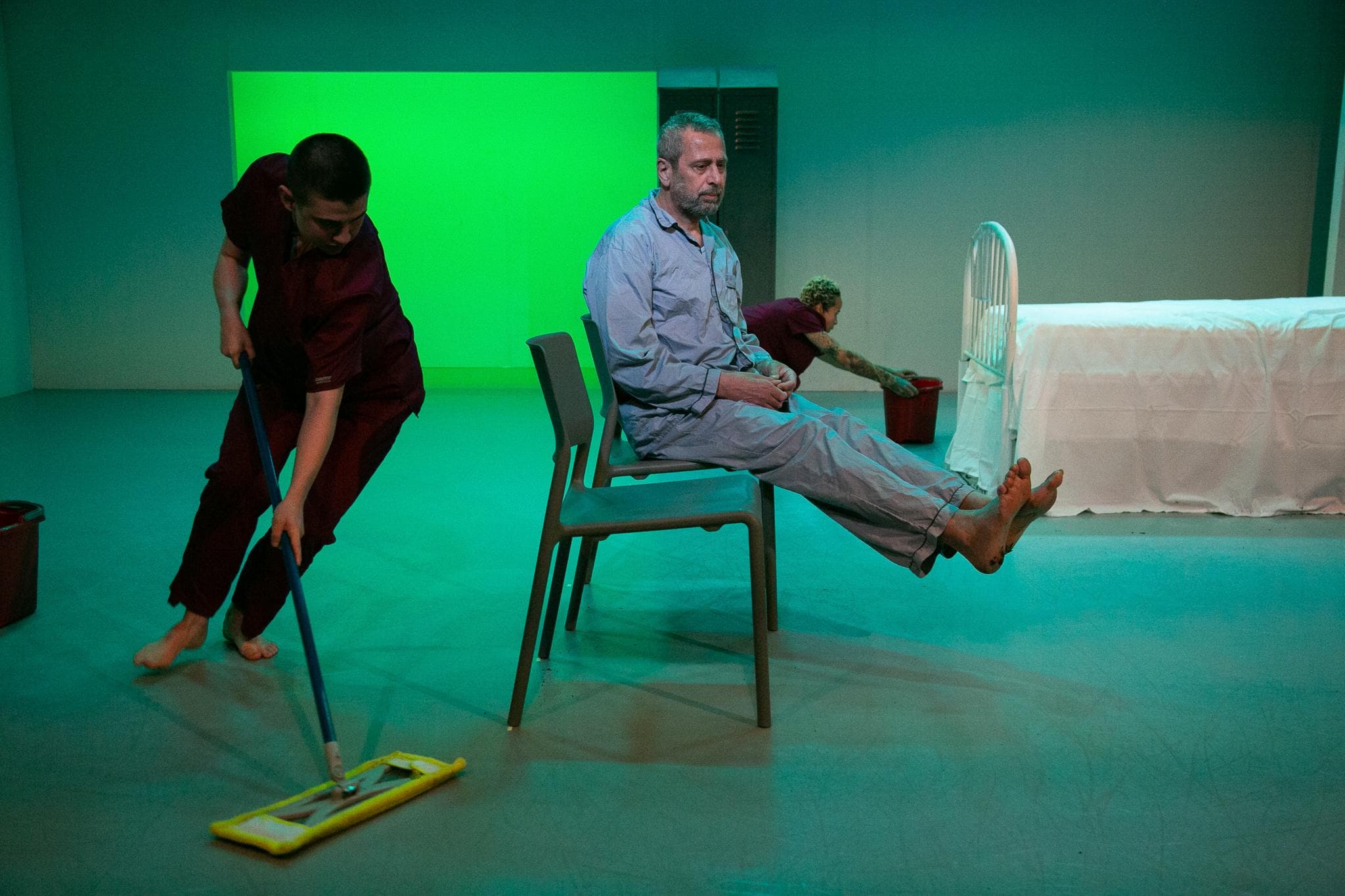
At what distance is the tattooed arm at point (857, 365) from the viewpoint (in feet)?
14.4

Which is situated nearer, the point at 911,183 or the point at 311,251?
the point at 311,251

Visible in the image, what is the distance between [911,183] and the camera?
6.66 m

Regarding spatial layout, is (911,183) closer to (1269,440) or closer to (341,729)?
(1269,440)

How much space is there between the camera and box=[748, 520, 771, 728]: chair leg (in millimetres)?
2059

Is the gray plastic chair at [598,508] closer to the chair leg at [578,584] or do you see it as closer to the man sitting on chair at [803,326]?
the chair leg at [578,584]

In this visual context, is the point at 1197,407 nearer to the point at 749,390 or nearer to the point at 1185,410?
the point at 1185,410

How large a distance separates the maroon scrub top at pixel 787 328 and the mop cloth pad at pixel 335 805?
2681 millimetres

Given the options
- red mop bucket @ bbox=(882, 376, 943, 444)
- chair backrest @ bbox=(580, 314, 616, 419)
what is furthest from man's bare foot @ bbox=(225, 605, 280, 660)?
red mop bucket @ bbox=(882, 376, 943, 444)

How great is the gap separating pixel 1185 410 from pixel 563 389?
7.78 ft

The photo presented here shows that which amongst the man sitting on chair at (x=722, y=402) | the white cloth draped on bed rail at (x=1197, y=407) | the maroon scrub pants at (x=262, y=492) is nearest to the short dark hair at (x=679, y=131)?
the man sitting on chair at (x=722, y=402)

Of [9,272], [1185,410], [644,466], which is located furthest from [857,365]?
[9,272]

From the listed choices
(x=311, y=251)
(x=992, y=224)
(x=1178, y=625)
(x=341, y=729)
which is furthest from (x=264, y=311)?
(x=992, y=224)

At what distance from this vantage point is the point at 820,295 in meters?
4.39

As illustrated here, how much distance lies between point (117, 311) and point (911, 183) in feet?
15.5
